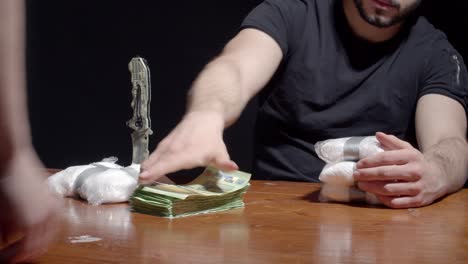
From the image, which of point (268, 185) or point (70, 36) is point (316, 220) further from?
point (70, 36)

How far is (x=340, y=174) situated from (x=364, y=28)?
0.73 meters

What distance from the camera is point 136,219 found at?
41.5 inches

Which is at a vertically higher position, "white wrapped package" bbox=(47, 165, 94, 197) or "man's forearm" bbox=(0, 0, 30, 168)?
"man's forearm" bbox=(0, 0, 30, 168)

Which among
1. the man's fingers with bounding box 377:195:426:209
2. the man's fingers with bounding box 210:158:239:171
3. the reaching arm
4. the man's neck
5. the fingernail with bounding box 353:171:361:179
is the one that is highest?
the man's neck

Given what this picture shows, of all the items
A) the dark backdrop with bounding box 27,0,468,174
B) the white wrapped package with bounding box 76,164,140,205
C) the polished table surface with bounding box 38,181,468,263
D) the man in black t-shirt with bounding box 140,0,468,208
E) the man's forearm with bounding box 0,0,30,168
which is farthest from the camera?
the dark backdrop with bounding box 27,0,468,174

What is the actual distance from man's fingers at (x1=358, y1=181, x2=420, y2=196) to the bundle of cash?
22 cm

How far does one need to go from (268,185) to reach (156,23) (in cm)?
162

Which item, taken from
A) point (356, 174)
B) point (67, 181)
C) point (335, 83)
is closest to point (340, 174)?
point (356, 174)

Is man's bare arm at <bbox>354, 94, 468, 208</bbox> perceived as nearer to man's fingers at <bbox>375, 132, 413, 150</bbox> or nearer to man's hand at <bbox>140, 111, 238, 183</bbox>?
man's fingers at <bbox>375, 132, 413, 150</bbox>

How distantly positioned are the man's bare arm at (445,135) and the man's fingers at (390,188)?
0.59 ft

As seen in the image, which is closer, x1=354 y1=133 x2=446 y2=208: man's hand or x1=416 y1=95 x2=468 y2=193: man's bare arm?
x1=354 y1=133 x2=446 y2=208: man's hand

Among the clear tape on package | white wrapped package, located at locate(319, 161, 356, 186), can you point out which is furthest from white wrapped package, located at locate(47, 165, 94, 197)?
white wrapped package, located at locate(319, 161, 356, 186)

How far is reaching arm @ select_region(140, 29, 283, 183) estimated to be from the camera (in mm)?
1075

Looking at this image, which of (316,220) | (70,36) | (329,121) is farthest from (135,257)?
(70,36)
